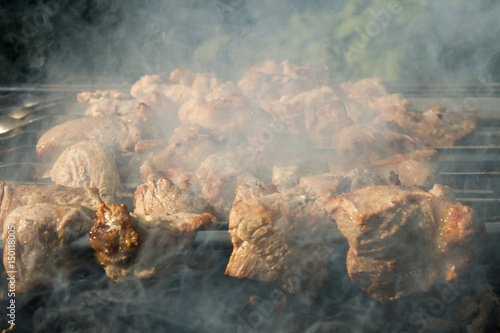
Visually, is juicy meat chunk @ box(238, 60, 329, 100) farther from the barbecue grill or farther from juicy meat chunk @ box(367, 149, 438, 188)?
the barbecue grill

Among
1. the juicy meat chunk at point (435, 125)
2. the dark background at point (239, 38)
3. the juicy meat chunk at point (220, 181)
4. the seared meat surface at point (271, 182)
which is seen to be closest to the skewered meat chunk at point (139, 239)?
the seared meat surface at point (271, 182)

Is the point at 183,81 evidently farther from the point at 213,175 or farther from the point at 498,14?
the point at 498,14

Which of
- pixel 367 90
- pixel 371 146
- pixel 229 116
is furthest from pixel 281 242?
pixel 367 90

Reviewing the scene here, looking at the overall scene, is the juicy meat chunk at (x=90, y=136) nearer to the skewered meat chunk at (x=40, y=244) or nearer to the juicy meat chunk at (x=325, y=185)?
the skewered meat chunk at (x=40, y=244)

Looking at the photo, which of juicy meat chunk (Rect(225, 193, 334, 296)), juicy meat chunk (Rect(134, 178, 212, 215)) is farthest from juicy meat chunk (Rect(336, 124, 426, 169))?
juicy meat chunk (Rect(134, 178, 212, 215))

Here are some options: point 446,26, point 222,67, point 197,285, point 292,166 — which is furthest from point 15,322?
point 446,26

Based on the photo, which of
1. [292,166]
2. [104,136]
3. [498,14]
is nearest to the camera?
[292,166]
